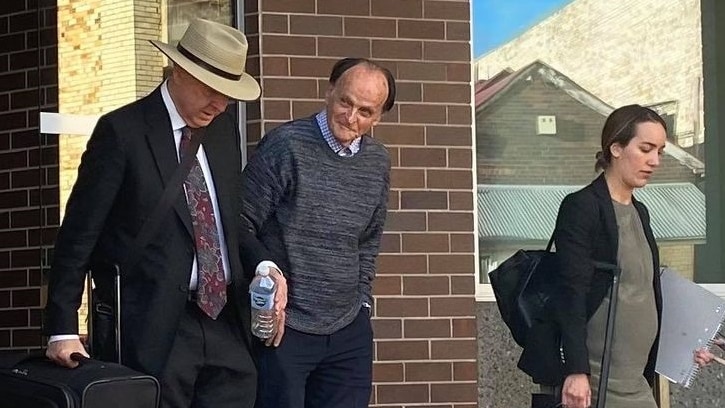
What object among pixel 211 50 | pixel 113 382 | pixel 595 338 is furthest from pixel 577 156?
pixel 113 382

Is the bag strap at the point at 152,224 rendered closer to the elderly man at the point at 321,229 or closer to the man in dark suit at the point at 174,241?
the man in dark suit at the point at 174,241

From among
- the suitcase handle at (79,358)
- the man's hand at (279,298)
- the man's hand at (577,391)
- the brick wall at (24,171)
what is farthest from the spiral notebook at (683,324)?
the brick wall at (24,171)

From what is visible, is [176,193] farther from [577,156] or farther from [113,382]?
[577,156]

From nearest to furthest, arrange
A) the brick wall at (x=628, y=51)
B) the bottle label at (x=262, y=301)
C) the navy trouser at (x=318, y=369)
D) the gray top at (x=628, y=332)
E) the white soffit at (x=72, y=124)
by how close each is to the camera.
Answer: the bottle label at (x=262, y=301)
the navy trouser at (x=318, y=369)
the gray top at (x=628, y=332)
the white soffit at (x=72, y=124)
the brick wall at (x=628, y=51)

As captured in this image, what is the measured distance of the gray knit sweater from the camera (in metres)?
5.23

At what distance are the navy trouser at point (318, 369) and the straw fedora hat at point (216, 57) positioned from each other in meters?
0.88

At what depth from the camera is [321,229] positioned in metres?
5.25

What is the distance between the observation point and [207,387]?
485 cm

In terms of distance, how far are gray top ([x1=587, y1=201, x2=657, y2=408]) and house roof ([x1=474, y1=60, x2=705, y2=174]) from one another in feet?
6.99

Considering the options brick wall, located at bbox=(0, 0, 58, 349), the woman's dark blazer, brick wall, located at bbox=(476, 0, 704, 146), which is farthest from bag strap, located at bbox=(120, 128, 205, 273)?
brick wall, located at bbox=(476, 0, 704, 146)

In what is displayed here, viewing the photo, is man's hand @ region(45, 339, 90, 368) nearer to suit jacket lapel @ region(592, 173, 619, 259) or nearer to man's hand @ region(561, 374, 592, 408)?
man's hand @ region(561, 374, 592, 408)

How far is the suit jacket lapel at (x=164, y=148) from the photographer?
187 inches

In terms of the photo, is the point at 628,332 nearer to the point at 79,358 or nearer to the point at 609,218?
the point at 609,218

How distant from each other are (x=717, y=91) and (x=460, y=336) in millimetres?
2178
